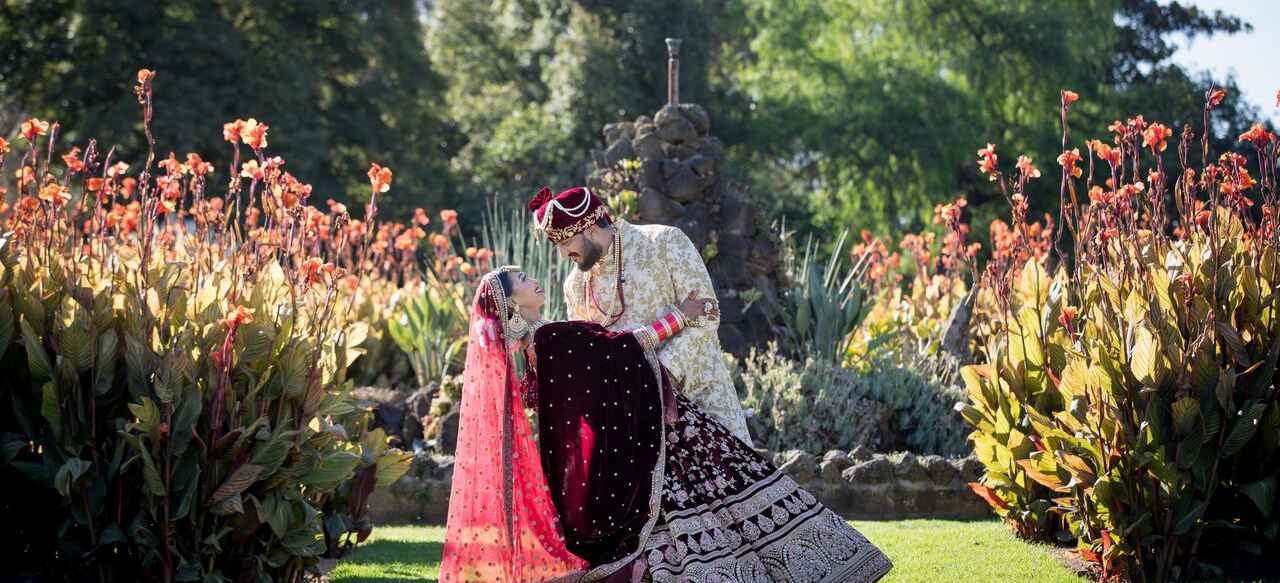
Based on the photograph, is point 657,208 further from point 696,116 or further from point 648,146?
point 696,116

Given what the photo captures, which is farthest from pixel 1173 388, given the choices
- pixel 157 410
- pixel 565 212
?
pixel 157 410

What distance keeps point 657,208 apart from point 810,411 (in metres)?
2.34

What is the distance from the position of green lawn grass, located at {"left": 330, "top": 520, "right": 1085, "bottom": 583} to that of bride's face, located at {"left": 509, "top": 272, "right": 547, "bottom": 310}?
1642 millimetres

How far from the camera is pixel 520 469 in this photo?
4621 millimetres

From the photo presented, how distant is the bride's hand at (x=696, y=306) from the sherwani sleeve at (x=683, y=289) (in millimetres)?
16

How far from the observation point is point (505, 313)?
453cm

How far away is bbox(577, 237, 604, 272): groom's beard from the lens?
470 cm

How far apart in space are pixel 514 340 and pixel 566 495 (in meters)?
0.57

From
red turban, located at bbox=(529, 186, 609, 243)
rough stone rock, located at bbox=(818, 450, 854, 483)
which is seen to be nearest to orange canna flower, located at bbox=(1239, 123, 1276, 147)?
red turban, located at bbox=(529, 186, 609, 243)

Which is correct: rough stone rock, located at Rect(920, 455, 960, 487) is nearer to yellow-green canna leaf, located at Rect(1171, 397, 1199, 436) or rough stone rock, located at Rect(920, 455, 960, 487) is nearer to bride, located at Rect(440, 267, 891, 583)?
yellow-green canna leaf, located at Rect(1171, 397, 1199, 436)

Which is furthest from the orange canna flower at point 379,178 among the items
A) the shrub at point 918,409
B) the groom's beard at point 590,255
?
the shrub at point 918,409

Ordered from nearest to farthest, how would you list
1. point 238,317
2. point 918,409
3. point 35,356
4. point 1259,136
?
point 238,317
point 35,356
point 1259,136
point 918,409

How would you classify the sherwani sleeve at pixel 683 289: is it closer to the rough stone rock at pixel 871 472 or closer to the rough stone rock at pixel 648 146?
the rough stone rock at pixel 871 472

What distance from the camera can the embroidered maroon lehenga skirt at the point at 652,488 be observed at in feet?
14.6
